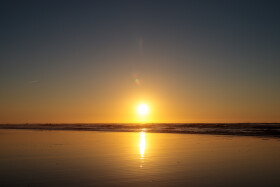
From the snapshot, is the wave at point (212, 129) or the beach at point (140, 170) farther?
the wave at point (212, 129)

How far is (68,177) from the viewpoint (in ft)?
44.9

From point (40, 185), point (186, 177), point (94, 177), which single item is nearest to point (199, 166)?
point (186, 177)

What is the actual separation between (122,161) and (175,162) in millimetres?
3318

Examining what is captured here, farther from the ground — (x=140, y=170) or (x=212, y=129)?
(x=212, y=129)

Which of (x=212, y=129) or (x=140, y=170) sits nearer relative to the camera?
(x=140, y=170)

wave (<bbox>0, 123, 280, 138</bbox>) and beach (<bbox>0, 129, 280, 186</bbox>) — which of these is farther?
wave (<bbox>0, 123, 280, 138</bbox>)

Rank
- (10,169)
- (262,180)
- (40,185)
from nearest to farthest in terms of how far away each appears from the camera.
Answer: (40,185) → (262,180) → (10,169)

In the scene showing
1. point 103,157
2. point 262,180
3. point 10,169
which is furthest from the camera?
point 103,157

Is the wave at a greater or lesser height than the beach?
greater

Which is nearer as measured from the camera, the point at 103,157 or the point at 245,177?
the point at 245,177

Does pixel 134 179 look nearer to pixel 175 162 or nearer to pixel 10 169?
pixel 175 162

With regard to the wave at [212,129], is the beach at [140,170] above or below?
below

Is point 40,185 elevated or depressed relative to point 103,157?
depressed

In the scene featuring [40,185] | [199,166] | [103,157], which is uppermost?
[103,157]
